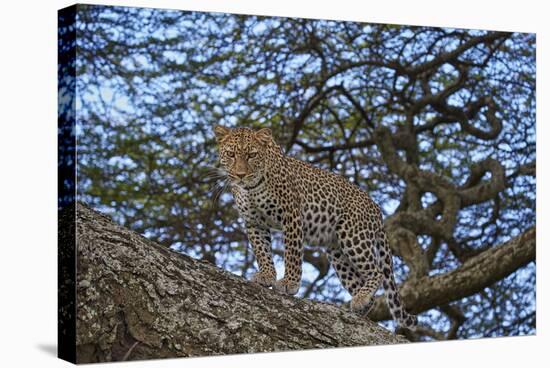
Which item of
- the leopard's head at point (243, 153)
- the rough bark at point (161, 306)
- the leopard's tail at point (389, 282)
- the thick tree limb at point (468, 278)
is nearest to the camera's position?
the rough bark at point (161, 306)

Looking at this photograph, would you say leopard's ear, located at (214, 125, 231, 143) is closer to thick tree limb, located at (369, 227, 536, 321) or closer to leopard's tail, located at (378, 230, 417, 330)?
leopard's tail, located at (378, 230, 417, 330)

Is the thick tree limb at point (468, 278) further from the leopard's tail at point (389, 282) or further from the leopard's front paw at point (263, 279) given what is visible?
the leopard's front paw at point (263, 279)

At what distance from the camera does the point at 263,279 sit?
767cm

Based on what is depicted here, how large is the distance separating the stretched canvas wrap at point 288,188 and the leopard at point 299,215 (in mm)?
14

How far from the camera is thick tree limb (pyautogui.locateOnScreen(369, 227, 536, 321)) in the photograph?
8.72 meters

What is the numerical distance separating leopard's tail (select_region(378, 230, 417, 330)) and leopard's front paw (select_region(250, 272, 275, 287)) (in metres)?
1.05

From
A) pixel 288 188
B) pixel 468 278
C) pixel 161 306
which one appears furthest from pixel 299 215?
pixel 468 278

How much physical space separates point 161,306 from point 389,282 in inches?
98.1

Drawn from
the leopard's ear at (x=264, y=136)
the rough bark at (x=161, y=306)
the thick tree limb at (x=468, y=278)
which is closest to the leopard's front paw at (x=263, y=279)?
the rough bark at (x=161, y=306)

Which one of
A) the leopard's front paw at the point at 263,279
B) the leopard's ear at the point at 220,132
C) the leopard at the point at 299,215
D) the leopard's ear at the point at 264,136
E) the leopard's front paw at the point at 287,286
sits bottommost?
the leopard's front paw at the point at 287,286

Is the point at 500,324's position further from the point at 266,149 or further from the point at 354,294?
the point at 266,149

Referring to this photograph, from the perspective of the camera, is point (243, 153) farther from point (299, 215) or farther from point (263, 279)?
point (263, 279)

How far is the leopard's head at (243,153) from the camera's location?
25.1ft

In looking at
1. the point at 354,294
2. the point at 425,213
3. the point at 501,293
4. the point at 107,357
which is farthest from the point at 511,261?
the point at 107,357
